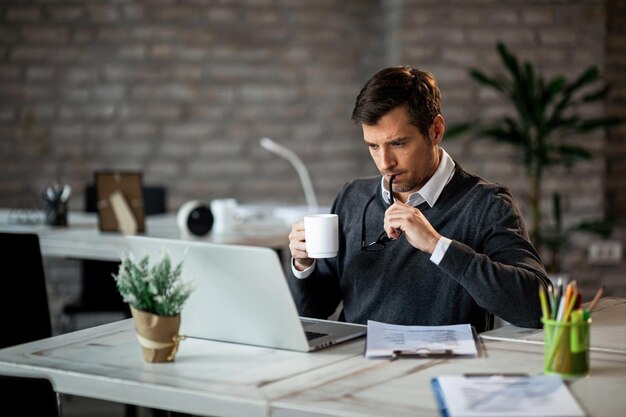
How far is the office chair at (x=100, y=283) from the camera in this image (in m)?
4.03

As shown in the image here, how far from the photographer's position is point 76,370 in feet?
5.51

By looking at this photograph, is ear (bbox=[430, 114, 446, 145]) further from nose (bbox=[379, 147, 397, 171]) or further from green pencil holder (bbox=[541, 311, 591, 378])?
green pencil holder (bbox=[541, 311, 591, 378])

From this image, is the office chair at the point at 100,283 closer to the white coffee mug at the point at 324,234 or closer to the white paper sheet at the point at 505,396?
the white coffee mug at the point at 324,234

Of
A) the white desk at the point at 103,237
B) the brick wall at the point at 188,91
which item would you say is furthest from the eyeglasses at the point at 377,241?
the brick wall at the point at 188,91

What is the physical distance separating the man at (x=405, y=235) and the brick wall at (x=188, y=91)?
2.94 m

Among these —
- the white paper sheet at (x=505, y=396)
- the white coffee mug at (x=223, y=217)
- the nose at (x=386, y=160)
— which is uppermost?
the nose at (x=386, y=160)

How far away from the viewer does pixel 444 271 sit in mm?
2070

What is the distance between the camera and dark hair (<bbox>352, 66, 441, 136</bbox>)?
2180 mm

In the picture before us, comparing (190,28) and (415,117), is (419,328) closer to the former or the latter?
(415,117)

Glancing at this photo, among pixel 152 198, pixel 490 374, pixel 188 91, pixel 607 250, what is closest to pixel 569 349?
pixel 490 374

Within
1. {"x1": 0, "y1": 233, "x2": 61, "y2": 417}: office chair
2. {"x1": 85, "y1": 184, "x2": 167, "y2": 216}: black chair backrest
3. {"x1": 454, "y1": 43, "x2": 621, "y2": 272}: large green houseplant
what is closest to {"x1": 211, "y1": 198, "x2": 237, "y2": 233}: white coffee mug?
{"x1": 85, "y1": 184, "x2": 167, "y2": 216}: black chair backrest

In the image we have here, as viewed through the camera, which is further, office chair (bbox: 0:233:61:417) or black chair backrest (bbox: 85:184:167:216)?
black chair backrest (bbox: 85:184:167:216)

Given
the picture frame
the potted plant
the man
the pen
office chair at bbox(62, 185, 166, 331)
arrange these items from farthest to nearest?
office chair at bbox(62, 185, 166, 331), the picture frame, the man, the potted plant, the pen

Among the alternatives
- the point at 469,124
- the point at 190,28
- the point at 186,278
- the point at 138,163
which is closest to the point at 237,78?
the point at 190,28
